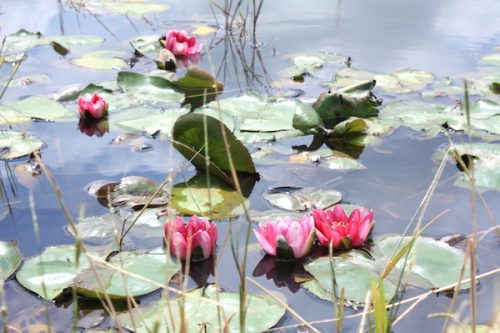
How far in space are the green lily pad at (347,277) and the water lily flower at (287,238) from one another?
4cm

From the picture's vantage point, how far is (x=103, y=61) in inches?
110

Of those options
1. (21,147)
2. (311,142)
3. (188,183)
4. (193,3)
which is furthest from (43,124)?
(193,3)

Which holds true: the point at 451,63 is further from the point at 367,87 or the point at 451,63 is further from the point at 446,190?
the point at 446,190

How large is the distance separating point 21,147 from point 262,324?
1086 millimetres

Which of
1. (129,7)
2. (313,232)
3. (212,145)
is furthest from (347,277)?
(129,7)

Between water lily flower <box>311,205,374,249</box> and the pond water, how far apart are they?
0.10 meters

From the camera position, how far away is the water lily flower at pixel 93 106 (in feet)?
7.04

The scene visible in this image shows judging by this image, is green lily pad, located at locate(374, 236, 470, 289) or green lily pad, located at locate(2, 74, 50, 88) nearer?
green lily pad, located at locate(374, 236, 470, 289)

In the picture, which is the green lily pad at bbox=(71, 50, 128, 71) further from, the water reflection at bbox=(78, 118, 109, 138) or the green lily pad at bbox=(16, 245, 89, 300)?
the green lily pad at bbox=(16, 245, 89, 300)

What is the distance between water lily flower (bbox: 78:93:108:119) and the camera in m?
2.15

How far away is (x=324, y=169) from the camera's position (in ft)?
6.03

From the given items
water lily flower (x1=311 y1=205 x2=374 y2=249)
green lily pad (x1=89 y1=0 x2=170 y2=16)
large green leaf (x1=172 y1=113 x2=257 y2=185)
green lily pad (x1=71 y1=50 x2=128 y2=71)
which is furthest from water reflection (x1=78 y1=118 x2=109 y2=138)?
green lily pad (x1=89 y1=0 x2=170 y2=16)

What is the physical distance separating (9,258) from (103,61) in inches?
62.5

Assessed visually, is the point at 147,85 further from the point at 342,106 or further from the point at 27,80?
the point at 342,106
